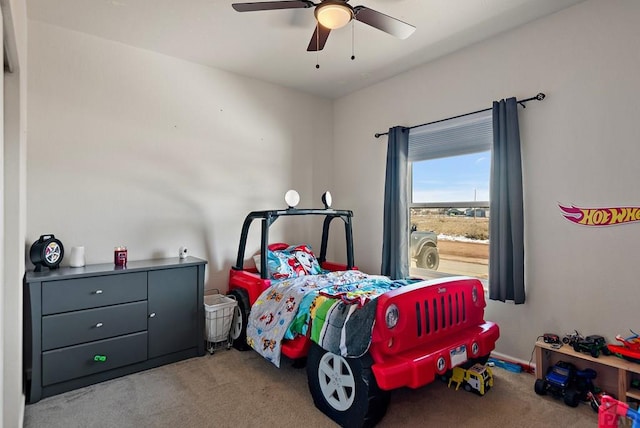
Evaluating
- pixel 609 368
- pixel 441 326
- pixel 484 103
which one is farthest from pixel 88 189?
pixel 609 368

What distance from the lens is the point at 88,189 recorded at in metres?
2.89

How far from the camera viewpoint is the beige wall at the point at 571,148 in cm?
231

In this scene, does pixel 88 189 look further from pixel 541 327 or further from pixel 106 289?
pixel 541 327

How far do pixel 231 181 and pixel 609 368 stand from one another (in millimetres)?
3422

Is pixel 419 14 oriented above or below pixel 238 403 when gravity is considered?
above

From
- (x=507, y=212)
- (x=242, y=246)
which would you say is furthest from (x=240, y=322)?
(x=507, y=212)

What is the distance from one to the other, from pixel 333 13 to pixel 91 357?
110 inches

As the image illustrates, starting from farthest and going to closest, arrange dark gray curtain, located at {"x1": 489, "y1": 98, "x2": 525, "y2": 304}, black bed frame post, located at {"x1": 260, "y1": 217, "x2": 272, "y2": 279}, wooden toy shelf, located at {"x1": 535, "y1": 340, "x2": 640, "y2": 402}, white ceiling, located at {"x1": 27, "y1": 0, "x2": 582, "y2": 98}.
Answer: black bed frame post, located at {"x1": 260, "y1": 217, "x2": 272, "y2": 279}
dark gray curtain, located at {"x1": 489, "y1": 98, "x2": 525, "y2": 304}
white ceiling, located at {"x1": 27, "y1": 0, "x2": 582, "y2": 98}
wooden toy shelf, located at {"x1": 535, "y1": 340, "x2": 640, "y2": 402}

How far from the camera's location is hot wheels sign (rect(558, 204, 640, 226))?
2.28m

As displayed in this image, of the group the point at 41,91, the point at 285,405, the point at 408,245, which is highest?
the point at 41,91

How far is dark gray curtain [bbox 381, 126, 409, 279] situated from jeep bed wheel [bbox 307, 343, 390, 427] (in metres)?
1.48

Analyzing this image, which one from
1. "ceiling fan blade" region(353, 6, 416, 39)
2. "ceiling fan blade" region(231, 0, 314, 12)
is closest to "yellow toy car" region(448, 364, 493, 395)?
"ceiling fan blade" region(353, 6, 416, 39)

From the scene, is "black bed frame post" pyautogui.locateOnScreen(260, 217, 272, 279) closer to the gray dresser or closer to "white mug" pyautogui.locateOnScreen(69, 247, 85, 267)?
the gray dresser

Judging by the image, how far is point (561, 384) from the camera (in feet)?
7.44
